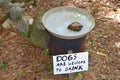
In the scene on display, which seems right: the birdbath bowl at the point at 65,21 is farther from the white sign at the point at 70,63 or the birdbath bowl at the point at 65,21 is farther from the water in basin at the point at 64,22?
the white sign at the point at 70,63

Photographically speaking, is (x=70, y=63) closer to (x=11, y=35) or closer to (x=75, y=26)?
(x=75, y=26)

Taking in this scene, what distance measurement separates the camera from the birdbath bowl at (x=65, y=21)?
235 cm

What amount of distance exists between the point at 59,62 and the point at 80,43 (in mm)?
265

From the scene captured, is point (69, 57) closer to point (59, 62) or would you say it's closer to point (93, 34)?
point (59, 62)

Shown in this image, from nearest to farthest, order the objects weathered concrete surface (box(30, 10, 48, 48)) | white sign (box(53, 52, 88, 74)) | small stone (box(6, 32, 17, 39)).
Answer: white sign (box(53, 52, 88, 74)), weathered concrete surface (box(30, 10, 48, 48)), small stone (box(6, 32, 17, 39))

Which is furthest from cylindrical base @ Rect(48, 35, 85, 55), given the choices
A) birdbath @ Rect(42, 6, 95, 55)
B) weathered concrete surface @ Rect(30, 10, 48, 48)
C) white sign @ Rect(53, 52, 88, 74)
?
weathered concrete surface @ Rect(30, 10, 48, 48)

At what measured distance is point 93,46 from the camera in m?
2.86

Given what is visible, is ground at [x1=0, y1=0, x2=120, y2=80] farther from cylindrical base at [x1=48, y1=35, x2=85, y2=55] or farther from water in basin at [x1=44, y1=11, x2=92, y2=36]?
water in basin at [x1=44, y1=11, x2=92, y2=36]

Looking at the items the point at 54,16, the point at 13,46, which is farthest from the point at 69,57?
the point at 13,46

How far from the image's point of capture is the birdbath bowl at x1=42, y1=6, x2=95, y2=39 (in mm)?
2352

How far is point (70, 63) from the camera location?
2.36 m

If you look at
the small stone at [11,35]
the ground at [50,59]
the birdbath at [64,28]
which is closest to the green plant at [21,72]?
the ground at [50,59]

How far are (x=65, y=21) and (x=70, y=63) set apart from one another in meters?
0.37

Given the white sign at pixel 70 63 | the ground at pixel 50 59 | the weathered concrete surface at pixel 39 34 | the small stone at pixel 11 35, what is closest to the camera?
the white sign at pixel 70 63
